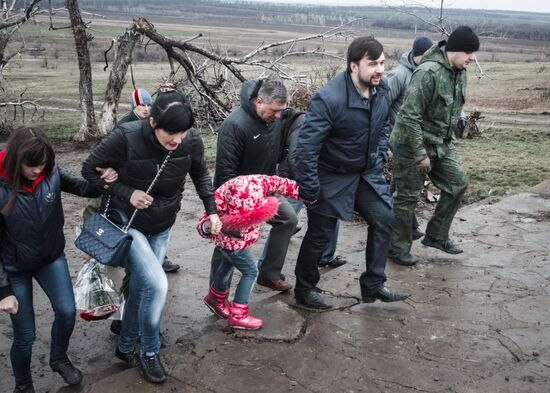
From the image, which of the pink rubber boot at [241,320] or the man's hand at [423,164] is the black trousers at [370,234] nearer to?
the pink rubber boot at [241,320]

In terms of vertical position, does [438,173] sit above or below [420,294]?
above

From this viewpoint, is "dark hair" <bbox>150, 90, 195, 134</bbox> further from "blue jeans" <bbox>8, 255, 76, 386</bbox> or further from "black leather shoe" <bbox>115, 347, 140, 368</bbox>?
"black leather shoe" <bbox>115, 347, 140, 368</bbox>

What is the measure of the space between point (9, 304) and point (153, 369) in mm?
893

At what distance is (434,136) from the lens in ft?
18.1

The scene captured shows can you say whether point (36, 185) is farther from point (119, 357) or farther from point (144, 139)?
point (119, 357)

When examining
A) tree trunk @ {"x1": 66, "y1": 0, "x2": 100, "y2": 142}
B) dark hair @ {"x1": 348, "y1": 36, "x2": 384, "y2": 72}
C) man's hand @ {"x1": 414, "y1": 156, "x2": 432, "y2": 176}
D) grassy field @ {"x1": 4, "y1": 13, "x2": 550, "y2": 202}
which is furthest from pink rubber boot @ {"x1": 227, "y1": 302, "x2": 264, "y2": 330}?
tree trunk @ {"x1": 66, "y1": 0, "x2": 100, "y2": 142}

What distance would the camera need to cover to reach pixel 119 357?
4234 millimetres

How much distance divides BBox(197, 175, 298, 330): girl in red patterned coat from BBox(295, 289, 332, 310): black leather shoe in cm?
50

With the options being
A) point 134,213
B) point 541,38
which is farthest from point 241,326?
point 541,38

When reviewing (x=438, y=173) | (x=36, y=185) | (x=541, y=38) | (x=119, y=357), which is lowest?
(x=541, y=38)

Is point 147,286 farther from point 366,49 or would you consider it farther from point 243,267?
point 366,49

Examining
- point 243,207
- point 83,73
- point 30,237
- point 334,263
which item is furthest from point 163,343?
point 83,73

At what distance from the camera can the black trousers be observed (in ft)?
15.3

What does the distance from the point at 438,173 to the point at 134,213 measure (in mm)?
2975
